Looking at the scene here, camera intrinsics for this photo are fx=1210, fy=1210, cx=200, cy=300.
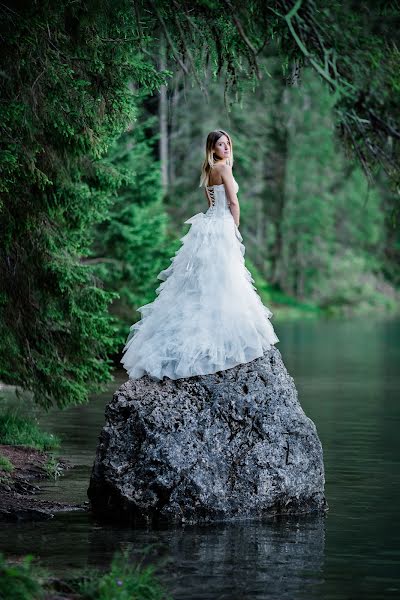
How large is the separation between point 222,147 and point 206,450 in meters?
3.01

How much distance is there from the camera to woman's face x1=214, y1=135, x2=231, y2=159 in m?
11.8

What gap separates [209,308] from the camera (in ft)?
37.1

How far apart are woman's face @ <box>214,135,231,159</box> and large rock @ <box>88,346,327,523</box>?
2056mm

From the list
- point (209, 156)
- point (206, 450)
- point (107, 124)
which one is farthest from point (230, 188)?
point (206, 450)

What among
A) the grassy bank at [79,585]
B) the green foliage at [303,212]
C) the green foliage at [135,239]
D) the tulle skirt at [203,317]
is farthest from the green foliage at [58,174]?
the green foliage at [303,212]

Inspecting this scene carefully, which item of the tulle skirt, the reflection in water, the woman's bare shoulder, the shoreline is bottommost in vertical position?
the reflection in water

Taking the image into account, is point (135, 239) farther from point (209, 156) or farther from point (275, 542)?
point (275, 542)

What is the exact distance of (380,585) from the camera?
8.77m

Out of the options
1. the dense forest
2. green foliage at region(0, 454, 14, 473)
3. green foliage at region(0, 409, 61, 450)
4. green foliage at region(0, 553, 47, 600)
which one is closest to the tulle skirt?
the dense forest

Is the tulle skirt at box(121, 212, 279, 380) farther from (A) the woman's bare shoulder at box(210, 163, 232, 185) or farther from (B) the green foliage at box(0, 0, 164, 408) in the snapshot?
(B) the green foliage at box(0, 0, 164, 408)

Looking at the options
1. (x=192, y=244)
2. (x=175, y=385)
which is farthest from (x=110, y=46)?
(x=175, y=385)

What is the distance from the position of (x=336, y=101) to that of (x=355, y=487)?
5.57m

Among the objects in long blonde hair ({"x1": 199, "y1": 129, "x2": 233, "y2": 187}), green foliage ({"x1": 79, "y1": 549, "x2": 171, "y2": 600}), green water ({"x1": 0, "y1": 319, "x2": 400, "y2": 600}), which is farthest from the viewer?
long blonde hair ({"x1": 199, "y1": 129, "x2": 233, "y2": 187})

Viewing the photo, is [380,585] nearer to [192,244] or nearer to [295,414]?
[295,414]
